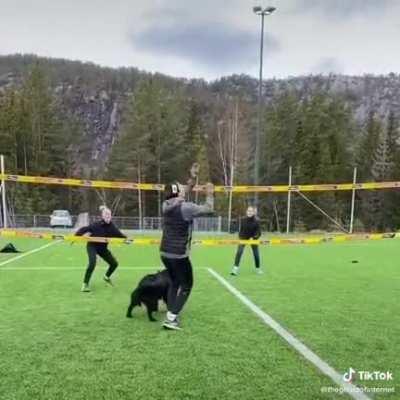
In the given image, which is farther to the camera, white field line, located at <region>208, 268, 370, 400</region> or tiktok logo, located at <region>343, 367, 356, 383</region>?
tiktok logo, located at <region>343, 367, 356, 383</region>

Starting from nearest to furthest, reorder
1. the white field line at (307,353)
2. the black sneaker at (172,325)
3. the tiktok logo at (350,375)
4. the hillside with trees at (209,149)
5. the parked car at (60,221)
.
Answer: the white field line at (307,353) → the tiktok logo at (350,375) → the black sneaker at (172,325) → the parked car at (60,221) → the hillside with trees at (209,149)

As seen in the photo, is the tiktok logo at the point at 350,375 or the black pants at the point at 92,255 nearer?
the tiktok logo at the point at 350,375

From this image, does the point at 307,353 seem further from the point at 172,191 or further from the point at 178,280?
the point at 172,191

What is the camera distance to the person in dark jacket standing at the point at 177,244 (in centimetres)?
683

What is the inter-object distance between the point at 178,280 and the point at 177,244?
0.47 metres

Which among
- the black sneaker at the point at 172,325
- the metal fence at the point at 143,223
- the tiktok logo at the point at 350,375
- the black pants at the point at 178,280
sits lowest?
the metal fence at the point at 143,223

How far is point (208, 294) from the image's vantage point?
9797 millimetres

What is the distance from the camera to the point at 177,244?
682cm

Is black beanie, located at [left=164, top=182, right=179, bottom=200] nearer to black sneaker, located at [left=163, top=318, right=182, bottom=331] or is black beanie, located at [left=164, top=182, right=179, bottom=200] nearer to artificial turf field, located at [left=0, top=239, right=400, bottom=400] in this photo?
black sneaker, located at [left=163, top=318, right=182, bottom=331]

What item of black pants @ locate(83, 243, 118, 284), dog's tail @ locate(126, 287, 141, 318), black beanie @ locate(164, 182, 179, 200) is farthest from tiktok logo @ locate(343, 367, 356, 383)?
black pants @ locate(83, 243, 118, 284)

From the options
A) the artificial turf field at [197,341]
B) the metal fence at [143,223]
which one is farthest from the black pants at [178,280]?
the metal fence at [143,223]

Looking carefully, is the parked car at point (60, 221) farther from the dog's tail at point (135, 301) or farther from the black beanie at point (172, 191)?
the black beanie at point (172, 191)

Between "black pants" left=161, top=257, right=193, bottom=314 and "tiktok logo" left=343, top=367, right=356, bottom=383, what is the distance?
2.39 m

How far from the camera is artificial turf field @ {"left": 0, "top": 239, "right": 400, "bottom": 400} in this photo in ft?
15.5
